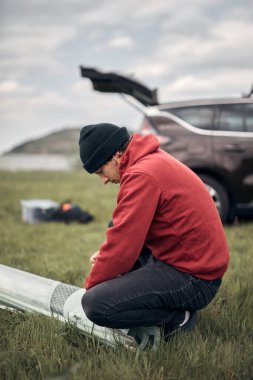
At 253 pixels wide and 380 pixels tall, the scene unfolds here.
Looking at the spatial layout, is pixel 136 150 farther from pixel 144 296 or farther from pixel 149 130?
pixel 149 130

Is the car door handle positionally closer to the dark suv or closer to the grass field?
the dark suv

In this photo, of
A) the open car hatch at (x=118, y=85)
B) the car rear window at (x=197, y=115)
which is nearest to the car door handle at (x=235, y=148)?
the car rear window at (x=197, y=115)

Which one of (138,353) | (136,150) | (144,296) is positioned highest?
(136,150)

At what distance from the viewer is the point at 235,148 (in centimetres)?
696

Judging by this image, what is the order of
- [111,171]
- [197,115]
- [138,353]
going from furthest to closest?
[197,115]
[111,171]
[138,353]

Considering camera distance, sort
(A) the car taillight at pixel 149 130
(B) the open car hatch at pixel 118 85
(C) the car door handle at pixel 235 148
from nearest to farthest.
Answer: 1. (B) the open car hatch at pixel 118 85
2. (C) the car door handle at pixel 235 148
3. (A) the car taillight at pixel 149 130

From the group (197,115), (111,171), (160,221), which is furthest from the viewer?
(197,115)

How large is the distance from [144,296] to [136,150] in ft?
2.60

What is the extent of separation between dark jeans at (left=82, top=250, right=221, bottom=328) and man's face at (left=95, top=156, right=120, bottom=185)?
1.74ft

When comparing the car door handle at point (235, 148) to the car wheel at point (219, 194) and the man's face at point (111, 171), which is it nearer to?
the car wheel at point (219, 194)

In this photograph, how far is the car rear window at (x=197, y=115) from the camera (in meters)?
7.12

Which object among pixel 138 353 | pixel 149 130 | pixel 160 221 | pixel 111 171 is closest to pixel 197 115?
pixel 149 130

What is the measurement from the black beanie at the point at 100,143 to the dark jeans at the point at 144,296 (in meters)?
0.65

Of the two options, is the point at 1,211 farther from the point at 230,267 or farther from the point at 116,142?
the point at 116,142
